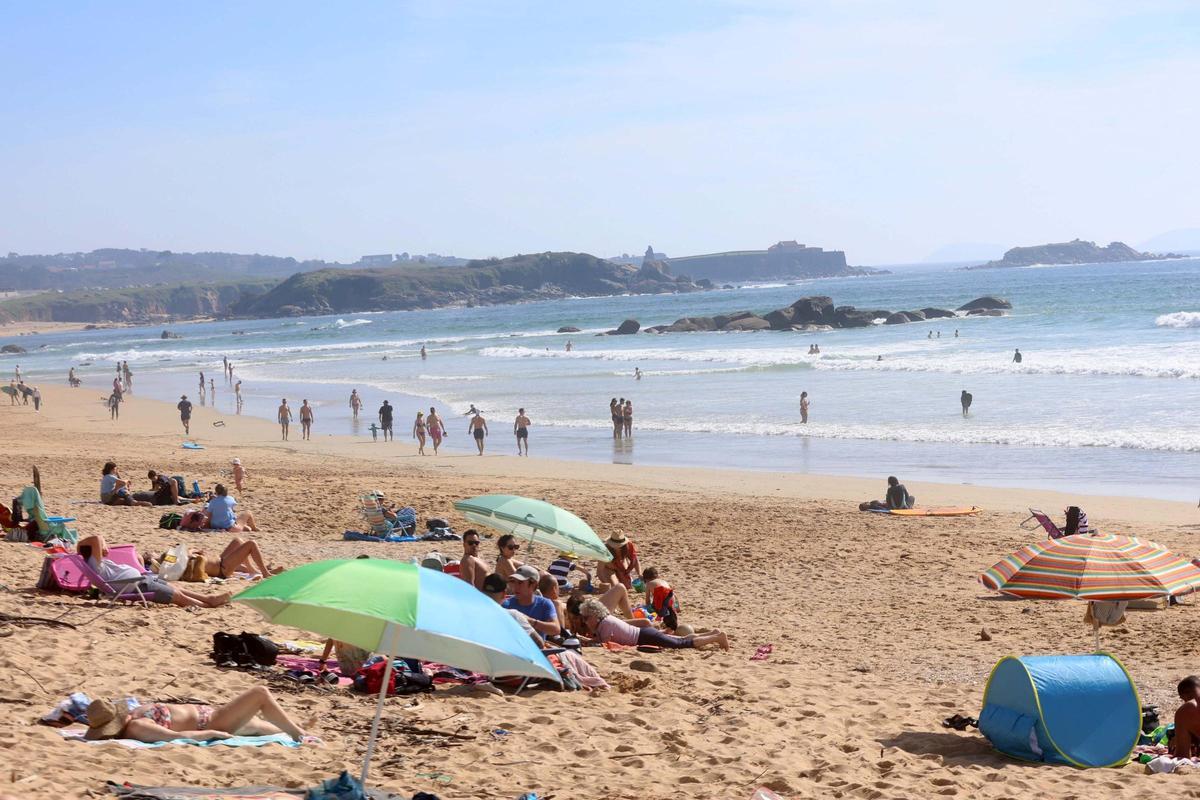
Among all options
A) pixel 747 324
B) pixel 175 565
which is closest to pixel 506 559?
pixel 175 565

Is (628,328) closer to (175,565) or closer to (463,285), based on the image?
(175,565)

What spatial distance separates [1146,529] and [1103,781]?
27.7 ft

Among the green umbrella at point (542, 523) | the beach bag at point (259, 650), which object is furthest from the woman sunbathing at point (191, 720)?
the green umbrella at point (542, 523)

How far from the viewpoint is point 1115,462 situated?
1958cm

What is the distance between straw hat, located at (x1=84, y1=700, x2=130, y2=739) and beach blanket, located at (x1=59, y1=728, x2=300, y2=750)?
0.03m

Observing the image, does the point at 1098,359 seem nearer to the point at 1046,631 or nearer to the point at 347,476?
the point at 347,476

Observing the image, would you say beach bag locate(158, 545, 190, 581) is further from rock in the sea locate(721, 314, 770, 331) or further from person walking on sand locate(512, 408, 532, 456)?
rock in the sea locate(721, 314, 770, 331)

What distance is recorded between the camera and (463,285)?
165m

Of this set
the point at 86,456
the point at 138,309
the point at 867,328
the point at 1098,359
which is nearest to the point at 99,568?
the point at 86,456

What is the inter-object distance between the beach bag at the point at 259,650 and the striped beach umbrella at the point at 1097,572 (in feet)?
16.4

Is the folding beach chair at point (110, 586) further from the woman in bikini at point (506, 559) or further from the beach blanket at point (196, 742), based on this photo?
the beach blanket at point (196, 742)

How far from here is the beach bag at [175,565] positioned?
10141 millimetres

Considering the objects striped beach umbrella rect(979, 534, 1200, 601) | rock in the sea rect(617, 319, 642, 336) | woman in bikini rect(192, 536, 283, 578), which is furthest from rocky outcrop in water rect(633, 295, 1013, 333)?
striped beach umbrella rect(979, 534, 1200, 601)

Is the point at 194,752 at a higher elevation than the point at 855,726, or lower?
higher
